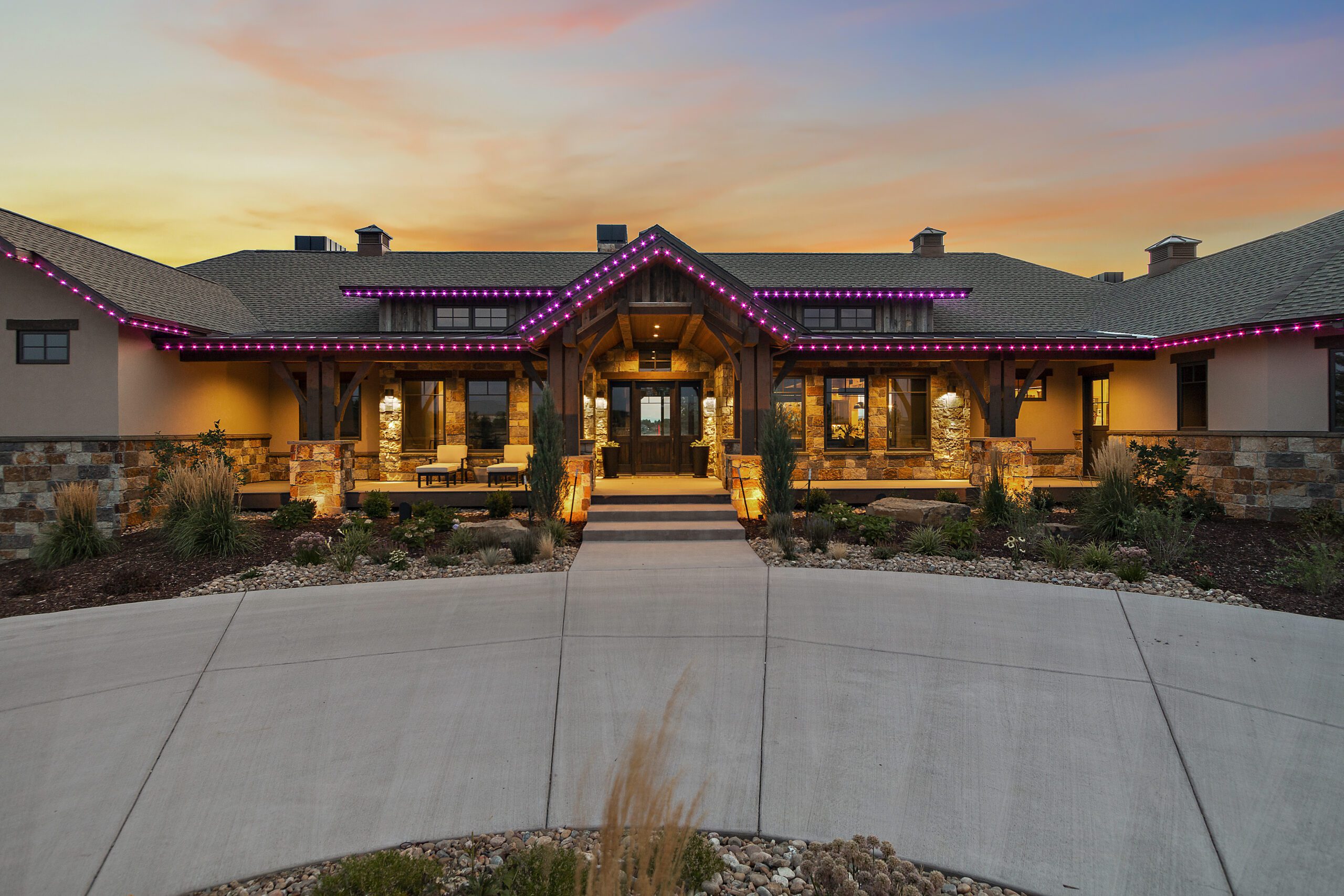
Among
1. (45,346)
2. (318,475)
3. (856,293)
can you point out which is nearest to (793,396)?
(856,293)

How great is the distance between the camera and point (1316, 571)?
6.43 meters

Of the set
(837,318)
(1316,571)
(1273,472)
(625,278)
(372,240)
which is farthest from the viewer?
(372,240)

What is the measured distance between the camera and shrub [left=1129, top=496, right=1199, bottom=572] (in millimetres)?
7438

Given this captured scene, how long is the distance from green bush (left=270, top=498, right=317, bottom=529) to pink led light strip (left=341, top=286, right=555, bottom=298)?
608cm

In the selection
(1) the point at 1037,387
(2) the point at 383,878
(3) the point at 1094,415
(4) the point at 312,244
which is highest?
(4) the point at 312,244

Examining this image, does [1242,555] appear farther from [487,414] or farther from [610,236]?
[610,236]

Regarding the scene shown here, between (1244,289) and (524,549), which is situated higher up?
(1244,289)

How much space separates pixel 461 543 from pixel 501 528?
2.60 ft

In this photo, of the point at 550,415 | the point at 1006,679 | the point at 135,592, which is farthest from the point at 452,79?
the point at 1006,679

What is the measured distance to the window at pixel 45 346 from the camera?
1142 centimetres

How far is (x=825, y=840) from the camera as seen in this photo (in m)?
3.81

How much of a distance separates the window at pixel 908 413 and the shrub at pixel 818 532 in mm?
6208

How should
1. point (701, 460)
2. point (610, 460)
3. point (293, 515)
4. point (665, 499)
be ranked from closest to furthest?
point (293, 515) → point (665, 499) → point (701, 460) → point (610, 460)

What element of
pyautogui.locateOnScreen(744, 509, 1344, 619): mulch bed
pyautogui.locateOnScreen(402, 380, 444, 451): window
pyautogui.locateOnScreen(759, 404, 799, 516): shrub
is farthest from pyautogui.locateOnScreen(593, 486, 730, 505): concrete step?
pyautogui.locateOnScreen(402, 380, 444, 451): window
